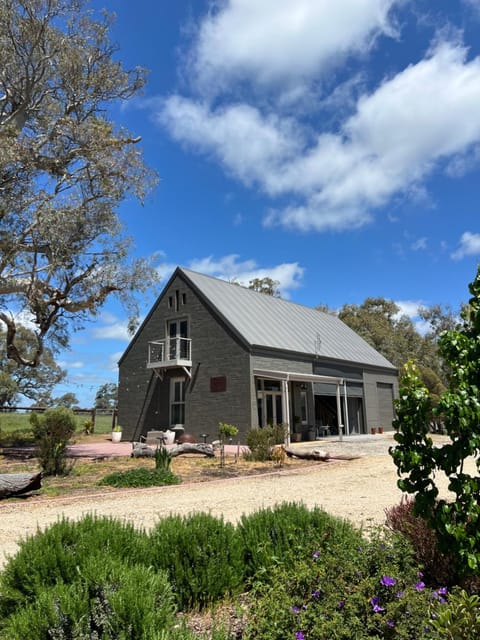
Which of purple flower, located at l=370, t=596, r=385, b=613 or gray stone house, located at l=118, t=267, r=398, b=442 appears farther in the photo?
gray stone house, located at l=118, t=267, r=398, b=442

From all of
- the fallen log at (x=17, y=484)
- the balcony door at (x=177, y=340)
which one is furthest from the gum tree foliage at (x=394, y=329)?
the fallen log at (x=17, y=484)

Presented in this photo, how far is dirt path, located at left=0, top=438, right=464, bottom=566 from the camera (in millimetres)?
7024

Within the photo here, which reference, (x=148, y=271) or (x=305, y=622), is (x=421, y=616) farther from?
(x=148, y=271)

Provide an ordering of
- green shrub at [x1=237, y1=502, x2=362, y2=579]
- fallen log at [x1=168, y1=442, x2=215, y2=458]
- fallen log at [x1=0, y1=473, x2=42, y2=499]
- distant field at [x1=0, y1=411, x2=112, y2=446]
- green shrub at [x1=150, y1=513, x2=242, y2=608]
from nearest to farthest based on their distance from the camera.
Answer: green shrub at [x1=150, y1=513, x2=242, y2=608], green shrub at [x1=237, y1=502, x2=362, y2=579], fallen log at [x1=0, y1=473, x2=42, y2=499], fallen log at [x1=168, y1=442, x2=215, y2=458], distant field at [x1=0, y1=411, x2=112, y2=446]

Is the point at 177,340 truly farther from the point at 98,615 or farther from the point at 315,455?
the point at 98,615

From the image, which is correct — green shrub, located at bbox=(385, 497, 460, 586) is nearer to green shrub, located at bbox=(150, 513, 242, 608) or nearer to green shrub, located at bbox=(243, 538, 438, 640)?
green shrub, located at bbox=(243, 538, 438, 640)

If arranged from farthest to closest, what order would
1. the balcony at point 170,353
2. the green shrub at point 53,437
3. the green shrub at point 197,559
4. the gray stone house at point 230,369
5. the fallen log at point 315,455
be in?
the balcony at point 170,353 → the gray stone house at point 230,369 → the fallen log at point 315,455 → the green shrub at point 53,437 → the green shrub at point 197,559

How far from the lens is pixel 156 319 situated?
25.1 m

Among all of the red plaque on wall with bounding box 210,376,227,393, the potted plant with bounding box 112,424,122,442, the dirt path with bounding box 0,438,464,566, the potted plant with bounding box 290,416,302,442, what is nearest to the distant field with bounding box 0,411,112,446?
the potted plant with bounding box 112,424,122,442

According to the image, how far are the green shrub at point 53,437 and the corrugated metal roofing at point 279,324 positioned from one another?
391 inches

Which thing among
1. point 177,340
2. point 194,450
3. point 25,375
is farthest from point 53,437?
point 25,375

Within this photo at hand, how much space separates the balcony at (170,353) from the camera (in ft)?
74.0

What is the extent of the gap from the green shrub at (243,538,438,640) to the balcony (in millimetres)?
19328

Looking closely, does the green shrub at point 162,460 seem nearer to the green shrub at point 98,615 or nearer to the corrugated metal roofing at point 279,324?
the green shrub at point 98,615
